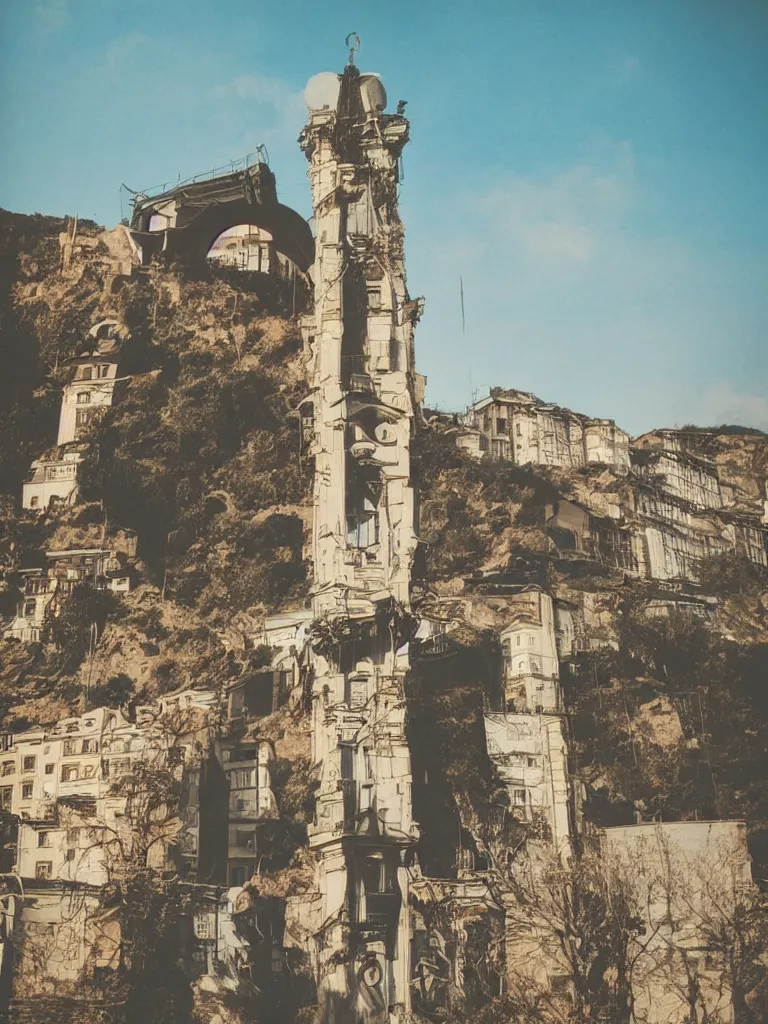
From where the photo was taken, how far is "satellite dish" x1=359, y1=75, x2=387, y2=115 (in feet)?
31.3

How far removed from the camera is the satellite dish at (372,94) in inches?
375

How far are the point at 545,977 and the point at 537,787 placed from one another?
116 cm

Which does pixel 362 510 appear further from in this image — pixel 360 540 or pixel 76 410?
pixel 76 410

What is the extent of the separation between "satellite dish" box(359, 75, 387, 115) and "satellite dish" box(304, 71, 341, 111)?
0.58ft

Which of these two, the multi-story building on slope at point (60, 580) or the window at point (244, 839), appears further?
the multi-story building on slope at point (60, 580)

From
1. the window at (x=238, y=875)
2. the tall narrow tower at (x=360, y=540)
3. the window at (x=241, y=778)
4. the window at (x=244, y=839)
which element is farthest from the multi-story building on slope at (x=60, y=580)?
the window at (x=238, y=875)

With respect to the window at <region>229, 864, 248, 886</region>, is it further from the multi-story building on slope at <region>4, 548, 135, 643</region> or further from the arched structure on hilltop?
the arched structure on hilltop

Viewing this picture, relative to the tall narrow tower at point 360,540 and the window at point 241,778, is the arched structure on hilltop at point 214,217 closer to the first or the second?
the tall narrow tower at point 360,540

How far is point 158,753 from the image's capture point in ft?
27.0

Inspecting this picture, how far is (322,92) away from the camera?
9.60 meters

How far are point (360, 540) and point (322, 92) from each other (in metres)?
3.29

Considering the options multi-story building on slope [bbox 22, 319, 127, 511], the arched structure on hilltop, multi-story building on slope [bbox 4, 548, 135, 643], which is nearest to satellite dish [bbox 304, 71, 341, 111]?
the arched structure on hilltop

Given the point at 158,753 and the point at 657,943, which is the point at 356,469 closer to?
the point at 158,753

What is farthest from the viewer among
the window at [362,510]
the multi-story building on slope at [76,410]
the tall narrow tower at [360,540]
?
the multi-story building on slope at [76,410]
